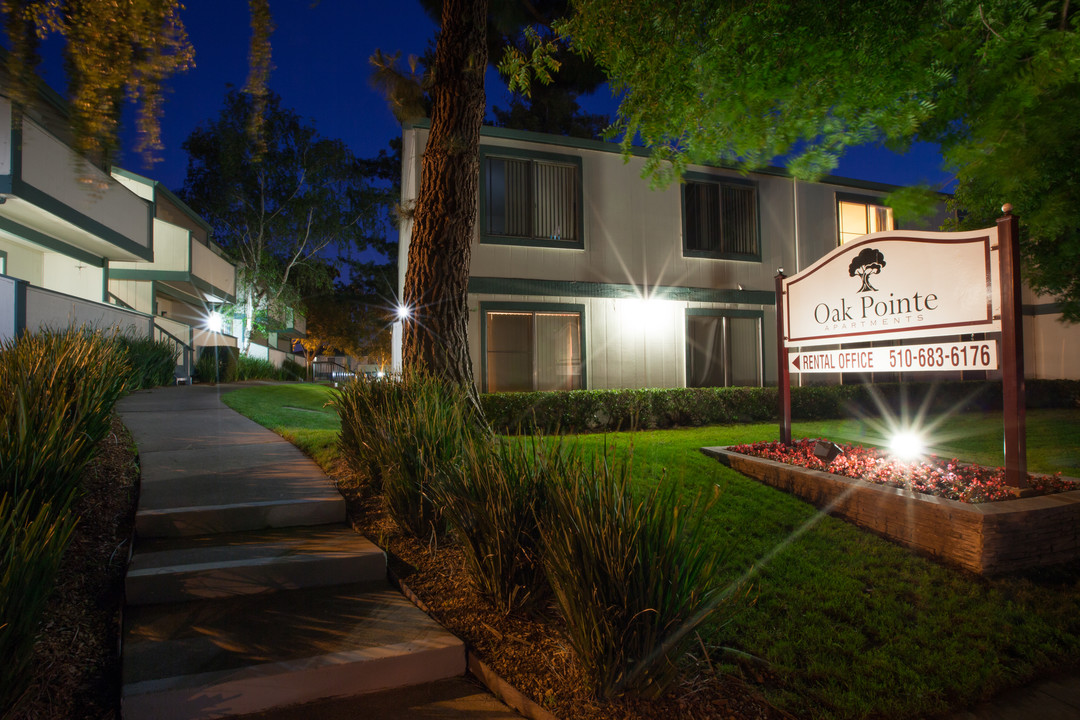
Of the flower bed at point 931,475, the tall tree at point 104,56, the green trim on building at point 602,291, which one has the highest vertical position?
the green trim on building at point 602,291

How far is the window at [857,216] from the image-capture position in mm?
15023

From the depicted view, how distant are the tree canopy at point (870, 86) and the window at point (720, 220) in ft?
15.3

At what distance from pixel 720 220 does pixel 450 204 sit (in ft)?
28.3

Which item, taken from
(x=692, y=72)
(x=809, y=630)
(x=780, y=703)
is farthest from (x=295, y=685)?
(x=692, y=72)

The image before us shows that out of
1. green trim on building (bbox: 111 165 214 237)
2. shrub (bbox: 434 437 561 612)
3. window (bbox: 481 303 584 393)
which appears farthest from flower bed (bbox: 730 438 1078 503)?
green trim on building (bbox: 111 165 214 237)

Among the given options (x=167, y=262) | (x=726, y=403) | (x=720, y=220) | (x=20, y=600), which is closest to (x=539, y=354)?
(x=726, y=403)

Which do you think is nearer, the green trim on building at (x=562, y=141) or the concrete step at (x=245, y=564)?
the concrete step at (x=245, y=564)

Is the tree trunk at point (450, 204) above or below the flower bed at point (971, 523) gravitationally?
above

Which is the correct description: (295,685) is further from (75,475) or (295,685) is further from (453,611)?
(75,475)

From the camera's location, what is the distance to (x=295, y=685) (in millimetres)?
2916

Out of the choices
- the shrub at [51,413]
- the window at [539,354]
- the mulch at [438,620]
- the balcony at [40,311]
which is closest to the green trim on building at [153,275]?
the balcony at [40,311]

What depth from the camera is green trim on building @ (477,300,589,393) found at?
11531mm

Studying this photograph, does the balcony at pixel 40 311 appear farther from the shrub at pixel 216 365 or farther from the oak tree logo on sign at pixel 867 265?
the oak tree logo on sign at pixel 867 265

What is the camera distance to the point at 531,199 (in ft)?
40.0
